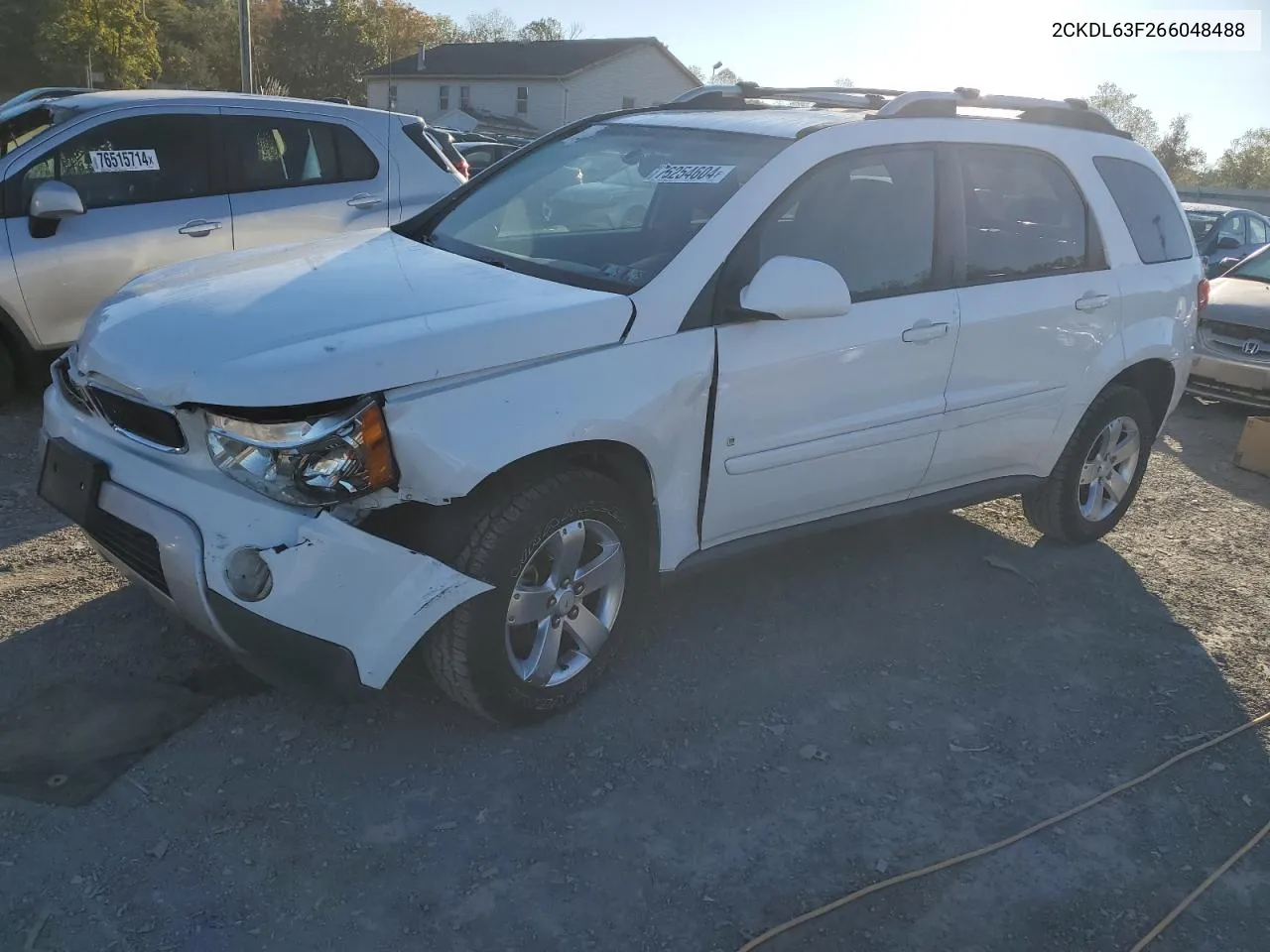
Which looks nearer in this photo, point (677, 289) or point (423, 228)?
point (677, 289)

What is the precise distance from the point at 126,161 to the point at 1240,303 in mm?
7919

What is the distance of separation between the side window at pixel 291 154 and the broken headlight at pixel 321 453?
424 cm

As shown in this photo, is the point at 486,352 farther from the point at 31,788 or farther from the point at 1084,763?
the point at 1084,763

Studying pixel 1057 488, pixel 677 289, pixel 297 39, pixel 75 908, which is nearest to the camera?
pixel 75 908

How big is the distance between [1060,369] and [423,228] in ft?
9.04

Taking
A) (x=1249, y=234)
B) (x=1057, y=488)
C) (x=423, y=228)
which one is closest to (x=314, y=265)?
(x=423, y=228)

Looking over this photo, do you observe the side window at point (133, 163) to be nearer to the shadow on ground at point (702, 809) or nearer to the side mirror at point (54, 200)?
the side mirror at point (54, 200)

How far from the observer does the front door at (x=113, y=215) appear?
5891mm

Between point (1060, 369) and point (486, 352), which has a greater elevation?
point (486, 352)

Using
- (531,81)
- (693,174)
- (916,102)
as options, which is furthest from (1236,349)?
(531,81)

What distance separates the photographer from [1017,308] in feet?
14.7

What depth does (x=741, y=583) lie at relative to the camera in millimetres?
4688

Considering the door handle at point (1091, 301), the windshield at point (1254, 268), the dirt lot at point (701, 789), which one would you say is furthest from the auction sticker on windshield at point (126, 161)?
the windshield at point (1254, 268)

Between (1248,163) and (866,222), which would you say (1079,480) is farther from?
(1248,163)
